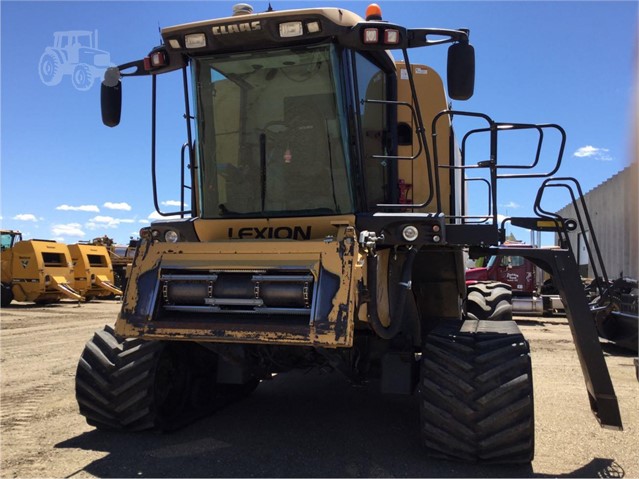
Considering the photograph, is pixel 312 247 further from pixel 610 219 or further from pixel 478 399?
pixel 610 219

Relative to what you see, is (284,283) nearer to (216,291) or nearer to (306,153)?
(216,291)

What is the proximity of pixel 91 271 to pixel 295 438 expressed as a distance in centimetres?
1785

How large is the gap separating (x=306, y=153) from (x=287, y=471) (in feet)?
7.56

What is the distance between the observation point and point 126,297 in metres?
4.03

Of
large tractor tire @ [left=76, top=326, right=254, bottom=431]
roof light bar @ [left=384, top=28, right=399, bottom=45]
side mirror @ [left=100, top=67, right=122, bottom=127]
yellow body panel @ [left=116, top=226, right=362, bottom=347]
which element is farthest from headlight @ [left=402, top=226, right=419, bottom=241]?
side mirror @ [left=100, top=67, right=122, bottom=127]

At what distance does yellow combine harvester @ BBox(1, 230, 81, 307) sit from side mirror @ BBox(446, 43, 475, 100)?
1743cm

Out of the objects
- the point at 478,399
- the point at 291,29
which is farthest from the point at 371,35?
the point at 478,399

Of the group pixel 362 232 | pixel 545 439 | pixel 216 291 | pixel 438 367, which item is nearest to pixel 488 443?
pixel 438 367

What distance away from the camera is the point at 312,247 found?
379cm

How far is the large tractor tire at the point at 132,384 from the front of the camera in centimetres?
439

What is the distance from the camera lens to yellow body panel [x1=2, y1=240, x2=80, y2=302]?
18250 mm

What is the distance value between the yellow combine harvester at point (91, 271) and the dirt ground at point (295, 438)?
44.4 feet

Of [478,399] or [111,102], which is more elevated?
[111,102]

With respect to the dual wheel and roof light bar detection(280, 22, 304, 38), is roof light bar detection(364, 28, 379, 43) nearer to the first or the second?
roof light bar detection(280, 22, 304, 38)
